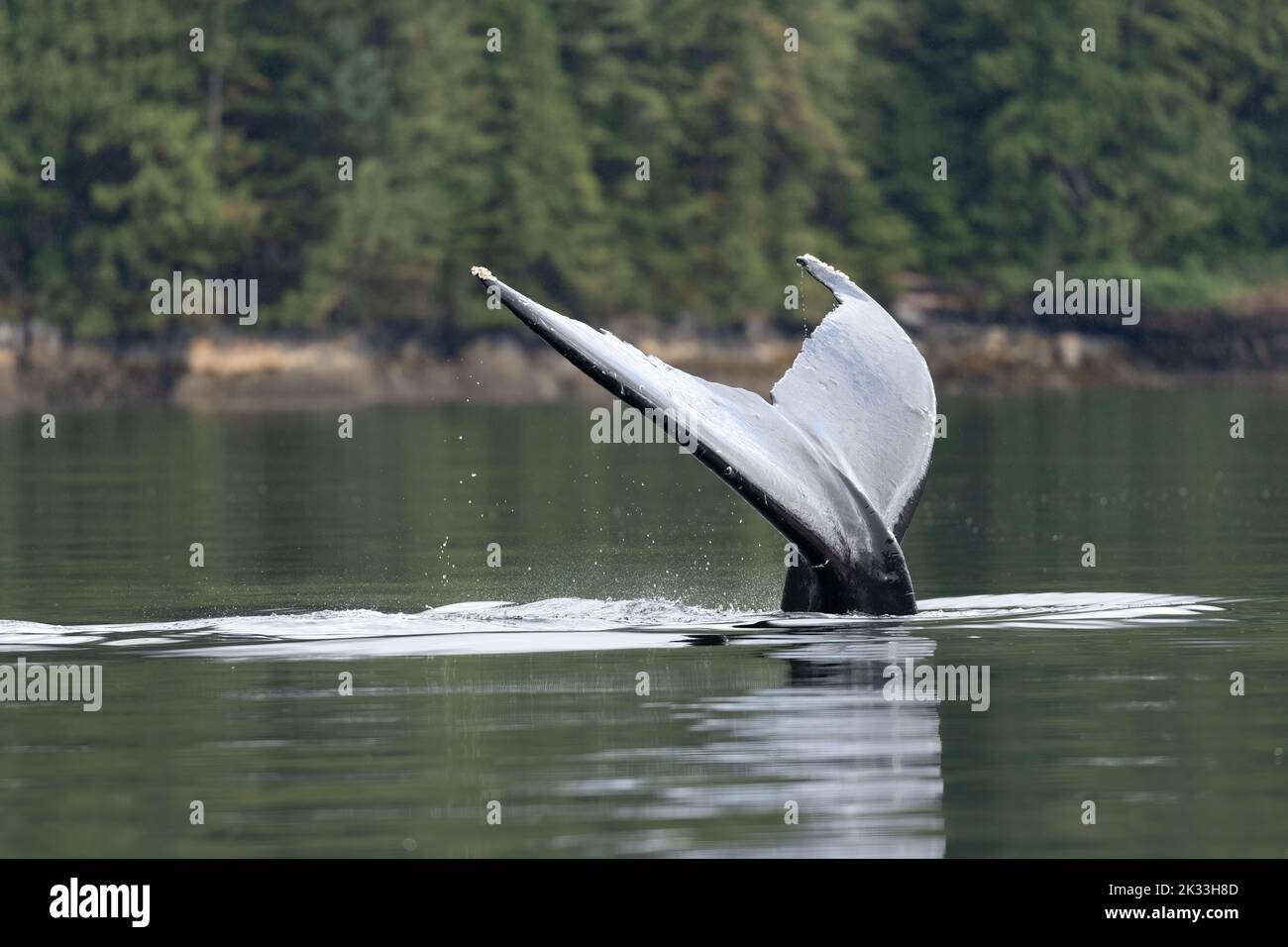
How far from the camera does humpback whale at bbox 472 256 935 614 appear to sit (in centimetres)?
1947

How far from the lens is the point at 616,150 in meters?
109

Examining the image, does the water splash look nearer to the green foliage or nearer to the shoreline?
the shoreline

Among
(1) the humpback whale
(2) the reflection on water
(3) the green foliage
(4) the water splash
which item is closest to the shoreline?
(3) the green foliage

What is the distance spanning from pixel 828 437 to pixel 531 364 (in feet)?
252

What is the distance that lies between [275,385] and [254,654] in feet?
240

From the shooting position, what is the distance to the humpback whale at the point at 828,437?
19.5 metres

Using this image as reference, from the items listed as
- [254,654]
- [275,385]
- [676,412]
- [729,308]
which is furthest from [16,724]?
[729,308]

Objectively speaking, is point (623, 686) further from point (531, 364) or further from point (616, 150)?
point (616, 150)

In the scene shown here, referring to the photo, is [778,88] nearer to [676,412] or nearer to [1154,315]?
[1154,315]

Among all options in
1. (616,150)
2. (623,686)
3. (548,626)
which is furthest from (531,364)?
(623,686)

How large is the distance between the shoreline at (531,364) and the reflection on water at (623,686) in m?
54.7

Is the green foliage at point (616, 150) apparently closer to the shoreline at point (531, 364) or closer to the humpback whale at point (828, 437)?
the shoreline at point (531, 364)

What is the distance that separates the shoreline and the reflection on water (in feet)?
180

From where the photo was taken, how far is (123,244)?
97312 mm
